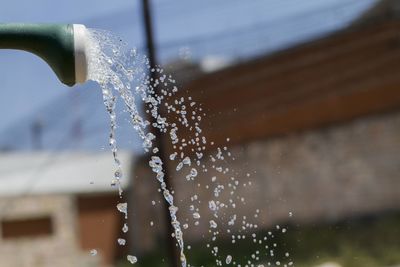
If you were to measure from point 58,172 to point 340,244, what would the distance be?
815 centimetres

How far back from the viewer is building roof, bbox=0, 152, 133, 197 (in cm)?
1822

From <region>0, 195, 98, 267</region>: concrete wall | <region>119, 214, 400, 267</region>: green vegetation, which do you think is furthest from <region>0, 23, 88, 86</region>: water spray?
<region>0, 195, 98, 267</region>: concrete wall

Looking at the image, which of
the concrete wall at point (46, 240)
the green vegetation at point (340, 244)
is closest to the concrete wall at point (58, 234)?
the concrete wall at point (46, 240)

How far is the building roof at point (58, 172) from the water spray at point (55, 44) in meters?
15.4

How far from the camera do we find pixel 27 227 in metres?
15.3

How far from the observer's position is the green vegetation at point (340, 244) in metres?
12.2

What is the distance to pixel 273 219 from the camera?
584 inches

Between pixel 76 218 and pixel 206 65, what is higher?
pixel 206 65

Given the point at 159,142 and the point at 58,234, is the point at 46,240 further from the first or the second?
the point at 159,142

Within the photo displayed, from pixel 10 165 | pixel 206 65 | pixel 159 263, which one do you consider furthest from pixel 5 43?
pixel 10 165

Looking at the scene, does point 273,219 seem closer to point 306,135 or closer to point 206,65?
point 306,135

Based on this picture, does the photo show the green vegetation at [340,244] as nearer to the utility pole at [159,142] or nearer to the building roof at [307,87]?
the utility pole at [159,142]

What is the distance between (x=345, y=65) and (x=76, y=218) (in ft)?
16.9

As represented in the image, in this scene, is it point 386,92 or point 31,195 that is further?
point 31,195
